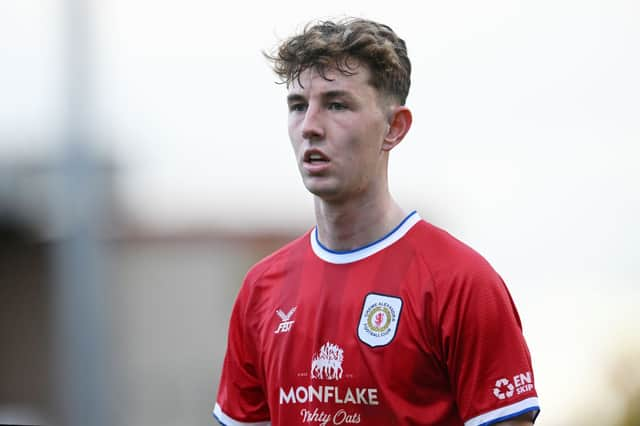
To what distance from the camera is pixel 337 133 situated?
120 inches

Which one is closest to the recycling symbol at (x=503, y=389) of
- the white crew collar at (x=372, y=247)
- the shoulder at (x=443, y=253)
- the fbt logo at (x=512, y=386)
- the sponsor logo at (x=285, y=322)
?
the fbt logo at (x=512, y=386)

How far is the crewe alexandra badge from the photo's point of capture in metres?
3.00

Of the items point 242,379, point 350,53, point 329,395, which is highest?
point 350,53

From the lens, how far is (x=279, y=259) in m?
3.46

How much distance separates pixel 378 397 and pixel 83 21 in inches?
71.5

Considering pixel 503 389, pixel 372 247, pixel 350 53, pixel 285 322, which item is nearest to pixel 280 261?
pixel 285 322

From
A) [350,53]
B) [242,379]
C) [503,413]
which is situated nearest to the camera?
[503,413]

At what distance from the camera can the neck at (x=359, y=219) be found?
3175 mm

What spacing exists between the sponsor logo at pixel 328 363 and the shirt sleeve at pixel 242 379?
13.8 inches

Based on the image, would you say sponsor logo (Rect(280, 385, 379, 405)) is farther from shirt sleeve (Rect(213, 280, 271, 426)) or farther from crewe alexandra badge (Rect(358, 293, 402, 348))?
shirt sleeve (Rect(213, 280, 271, 426))

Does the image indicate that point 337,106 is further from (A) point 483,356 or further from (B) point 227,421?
(B) point 227,421

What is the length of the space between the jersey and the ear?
0.77 ft

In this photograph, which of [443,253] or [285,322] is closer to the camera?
[443,253]

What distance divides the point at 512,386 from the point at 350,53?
1.05 m
